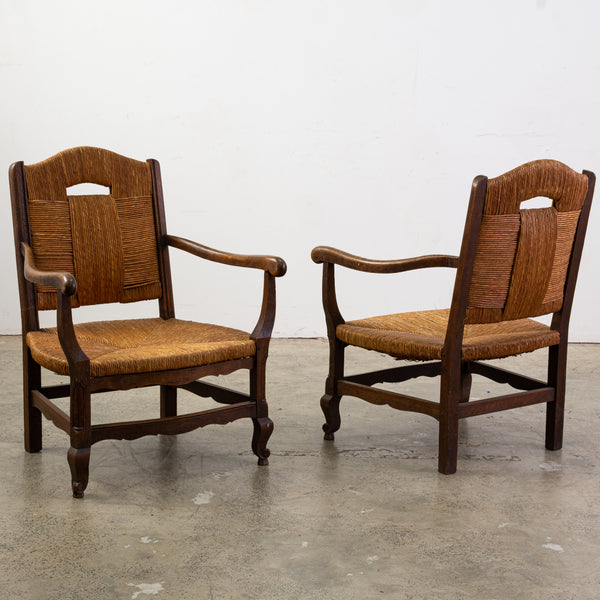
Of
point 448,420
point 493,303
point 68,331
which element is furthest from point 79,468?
point 493,303

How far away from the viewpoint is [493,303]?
8.94ft

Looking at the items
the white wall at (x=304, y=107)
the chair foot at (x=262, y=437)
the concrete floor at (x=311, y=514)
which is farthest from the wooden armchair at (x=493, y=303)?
the white wall at (x=304, y=107)

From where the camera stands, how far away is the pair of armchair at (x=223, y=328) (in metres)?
2.60

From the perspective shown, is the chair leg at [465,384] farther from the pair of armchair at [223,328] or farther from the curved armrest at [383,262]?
the curved armrest at [383,262]

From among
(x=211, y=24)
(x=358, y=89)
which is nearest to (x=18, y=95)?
(x=211, y=24)

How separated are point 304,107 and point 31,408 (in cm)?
257

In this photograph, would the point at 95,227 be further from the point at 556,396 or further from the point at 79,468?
the point at 556,396

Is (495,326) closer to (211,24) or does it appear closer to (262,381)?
(262,381)

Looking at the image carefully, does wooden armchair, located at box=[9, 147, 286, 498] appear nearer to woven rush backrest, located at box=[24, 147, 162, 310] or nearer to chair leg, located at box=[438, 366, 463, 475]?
woven rush backrest, located at box=[24, 147, 162, 310]

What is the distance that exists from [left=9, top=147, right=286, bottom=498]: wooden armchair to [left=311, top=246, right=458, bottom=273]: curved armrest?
275 mm

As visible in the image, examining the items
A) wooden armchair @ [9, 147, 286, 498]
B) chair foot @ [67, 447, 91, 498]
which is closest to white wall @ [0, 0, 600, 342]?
wooden armchair @ [9, 147, 286, 498]

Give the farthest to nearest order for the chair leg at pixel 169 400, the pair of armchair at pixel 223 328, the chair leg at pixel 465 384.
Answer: the chair leg at pixel 465 384
the chair leg at pixel 169 400
the pair of armchair at pixel 223 328

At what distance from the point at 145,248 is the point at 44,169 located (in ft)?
1.46

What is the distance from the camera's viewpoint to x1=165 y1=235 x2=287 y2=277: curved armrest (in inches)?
112
